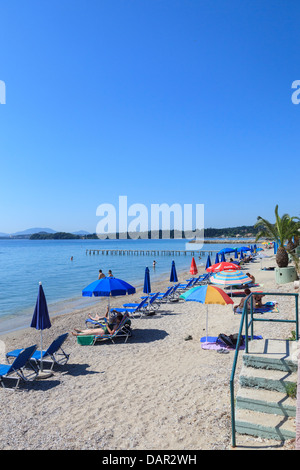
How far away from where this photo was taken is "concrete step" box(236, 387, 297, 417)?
4672 millimetres

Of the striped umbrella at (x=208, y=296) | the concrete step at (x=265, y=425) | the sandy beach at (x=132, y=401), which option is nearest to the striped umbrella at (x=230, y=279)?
the sandy beach at (x=132, y=401)

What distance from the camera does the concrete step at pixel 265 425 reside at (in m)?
4.42

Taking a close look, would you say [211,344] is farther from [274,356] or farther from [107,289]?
[274,356]

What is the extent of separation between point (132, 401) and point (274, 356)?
2.73 metres

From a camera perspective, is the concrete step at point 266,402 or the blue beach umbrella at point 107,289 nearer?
the concrete step at point 266,402

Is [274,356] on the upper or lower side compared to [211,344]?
upper

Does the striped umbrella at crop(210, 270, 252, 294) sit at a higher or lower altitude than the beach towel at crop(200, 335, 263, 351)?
higher

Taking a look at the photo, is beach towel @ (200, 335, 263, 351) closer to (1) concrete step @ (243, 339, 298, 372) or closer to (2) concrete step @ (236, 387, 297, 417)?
(1) concrete step @ (243, 339, 298, 372)

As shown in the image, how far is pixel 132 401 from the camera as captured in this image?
20.5 ft

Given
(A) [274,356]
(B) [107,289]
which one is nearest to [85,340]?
(B) [107,289]

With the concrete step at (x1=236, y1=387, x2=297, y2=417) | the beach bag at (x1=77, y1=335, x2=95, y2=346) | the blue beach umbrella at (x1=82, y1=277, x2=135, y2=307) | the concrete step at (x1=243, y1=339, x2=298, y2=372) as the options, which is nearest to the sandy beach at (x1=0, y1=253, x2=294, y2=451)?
the beach bag at (x1=77, y1=335, x2=95, y2=346)

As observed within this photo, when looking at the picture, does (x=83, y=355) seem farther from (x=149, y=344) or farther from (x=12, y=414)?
(x=12, y=414)

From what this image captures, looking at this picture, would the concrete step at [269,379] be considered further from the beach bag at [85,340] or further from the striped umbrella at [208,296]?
the beach bag at [85,340]

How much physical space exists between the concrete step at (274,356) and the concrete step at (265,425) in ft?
2.66
